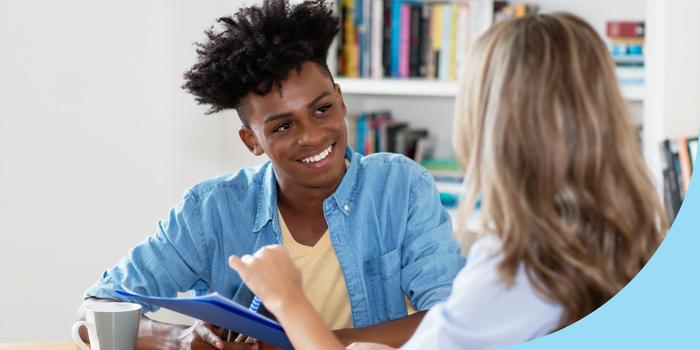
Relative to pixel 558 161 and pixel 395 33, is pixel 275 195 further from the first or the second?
pixel 395 33

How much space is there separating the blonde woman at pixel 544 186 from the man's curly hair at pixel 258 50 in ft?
1.90

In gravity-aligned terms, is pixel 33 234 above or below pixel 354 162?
below

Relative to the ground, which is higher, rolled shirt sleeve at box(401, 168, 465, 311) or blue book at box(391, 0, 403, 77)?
blue book at box(391, 0, 403, 77)

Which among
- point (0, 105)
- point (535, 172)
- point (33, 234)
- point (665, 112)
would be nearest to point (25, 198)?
point (33, 234)

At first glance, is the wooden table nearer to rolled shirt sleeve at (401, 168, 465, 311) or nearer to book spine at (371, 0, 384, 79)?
rolled shirt sleeve at (401, 168, 465, 311)

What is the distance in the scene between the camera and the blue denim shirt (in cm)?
165

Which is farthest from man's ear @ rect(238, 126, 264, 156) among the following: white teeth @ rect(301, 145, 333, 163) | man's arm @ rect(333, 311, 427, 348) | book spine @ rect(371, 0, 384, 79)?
book spine @ rect(371, 0, 384, 79)

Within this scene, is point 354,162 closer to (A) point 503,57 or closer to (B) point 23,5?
(A) point 503,57

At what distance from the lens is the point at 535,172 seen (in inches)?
40.8

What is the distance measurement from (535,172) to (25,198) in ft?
6.08

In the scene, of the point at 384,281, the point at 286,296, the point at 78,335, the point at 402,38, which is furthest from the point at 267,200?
the point at 402,38

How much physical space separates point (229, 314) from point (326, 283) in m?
0.44

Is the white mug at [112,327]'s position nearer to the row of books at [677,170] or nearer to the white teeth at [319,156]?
the white teeth at [319,156]

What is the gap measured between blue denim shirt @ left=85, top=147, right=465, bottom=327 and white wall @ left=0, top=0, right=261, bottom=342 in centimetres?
100
